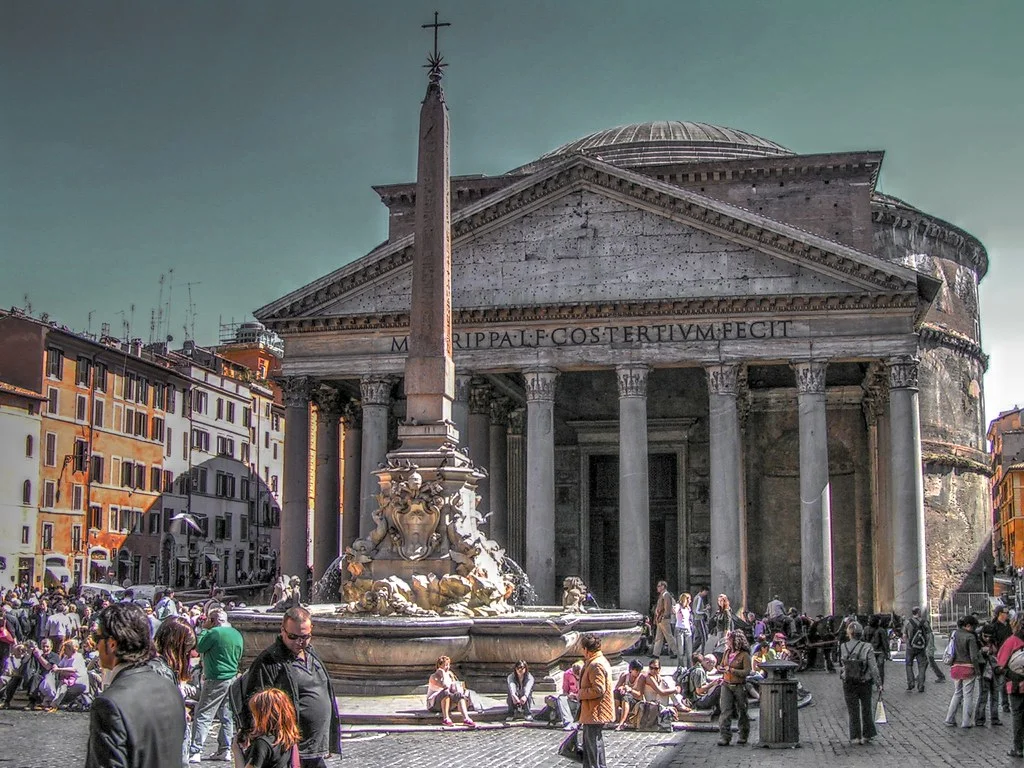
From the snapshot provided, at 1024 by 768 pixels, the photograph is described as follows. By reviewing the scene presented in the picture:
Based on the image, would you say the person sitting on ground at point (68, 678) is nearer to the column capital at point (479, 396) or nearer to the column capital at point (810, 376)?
the column capital at point (479, 396)

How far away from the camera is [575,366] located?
29.5m

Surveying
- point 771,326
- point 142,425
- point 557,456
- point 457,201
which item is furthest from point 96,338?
point 771,326

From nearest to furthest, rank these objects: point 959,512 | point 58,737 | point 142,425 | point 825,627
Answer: point 58,737 → point 825,627 → point 959,512 → point 142,425

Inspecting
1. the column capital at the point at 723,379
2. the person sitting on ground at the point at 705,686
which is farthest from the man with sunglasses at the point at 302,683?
the column capital at the point at 723,379

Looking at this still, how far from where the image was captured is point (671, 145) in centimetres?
4106

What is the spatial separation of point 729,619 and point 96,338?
107ft

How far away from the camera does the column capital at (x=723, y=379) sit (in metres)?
28.5

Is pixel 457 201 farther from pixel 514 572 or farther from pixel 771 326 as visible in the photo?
pixel 514 572

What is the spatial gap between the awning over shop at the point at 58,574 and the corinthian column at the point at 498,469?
611 inches

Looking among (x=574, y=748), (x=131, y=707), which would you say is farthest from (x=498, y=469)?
(x=131, y=707)

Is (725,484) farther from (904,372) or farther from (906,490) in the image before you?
(904,372)

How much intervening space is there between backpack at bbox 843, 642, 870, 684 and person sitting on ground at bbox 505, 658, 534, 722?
9.88ft

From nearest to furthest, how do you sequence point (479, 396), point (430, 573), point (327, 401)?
point (430, 573), point (479, 396), point (327, 401)

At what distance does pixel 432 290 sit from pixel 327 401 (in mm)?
19415
